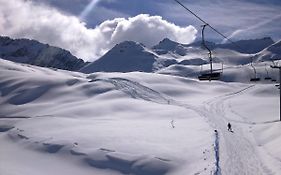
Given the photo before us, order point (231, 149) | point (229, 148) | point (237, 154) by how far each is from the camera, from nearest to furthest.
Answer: point (237, 154)
point (231, 149)
point (229, 148)

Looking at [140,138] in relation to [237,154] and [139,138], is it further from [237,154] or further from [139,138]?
[237,154]

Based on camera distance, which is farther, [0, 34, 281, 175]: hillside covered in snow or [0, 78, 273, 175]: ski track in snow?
[0, 34, 281, 175]: hillside covered in snow

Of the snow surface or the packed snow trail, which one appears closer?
the packed snow trail

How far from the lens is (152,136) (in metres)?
35.1

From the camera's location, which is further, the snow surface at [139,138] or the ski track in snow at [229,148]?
the snow surface at [139,138]

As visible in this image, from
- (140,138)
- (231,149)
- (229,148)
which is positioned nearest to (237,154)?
(231,149)

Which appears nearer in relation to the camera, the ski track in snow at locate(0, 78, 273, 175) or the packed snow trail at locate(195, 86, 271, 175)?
the packed snow trail at locate(195, 86, 271, 175)

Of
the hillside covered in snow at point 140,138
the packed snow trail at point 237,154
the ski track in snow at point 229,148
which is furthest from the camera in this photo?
the hillside covered in snow at point 140,138

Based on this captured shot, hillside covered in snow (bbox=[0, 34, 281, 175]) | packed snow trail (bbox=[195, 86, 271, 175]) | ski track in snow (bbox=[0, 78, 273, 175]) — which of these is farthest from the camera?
hillside covered in snow (bbox=[0, 34, 281, 175])

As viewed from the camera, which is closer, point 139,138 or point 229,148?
point 229,148

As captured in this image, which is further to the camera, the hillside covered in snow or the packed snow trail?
the hillside covered in snow

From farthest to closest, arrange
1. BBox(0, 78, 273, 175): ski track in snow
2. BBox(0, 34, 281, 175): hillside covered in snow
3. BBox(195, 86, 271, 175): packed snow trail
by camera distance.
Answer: BBox(0, 34, 281, 175): hillside covered in snow → BBox(0, 78, 273, 175): ski track in snow → BBox(195, 86, 271, 175): packed snow trail

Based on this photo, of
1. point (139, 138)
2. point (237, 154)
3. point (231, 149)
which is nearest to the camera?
point (237, 154)

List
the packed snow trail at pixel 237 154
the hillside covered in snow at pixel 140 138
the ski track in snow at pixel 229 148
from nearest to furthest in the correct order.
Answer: the packed snow trail at pixel 237 154 → the ski track in snow at pixel 229 148 → the hillside covered in snow at pixel 140 138
